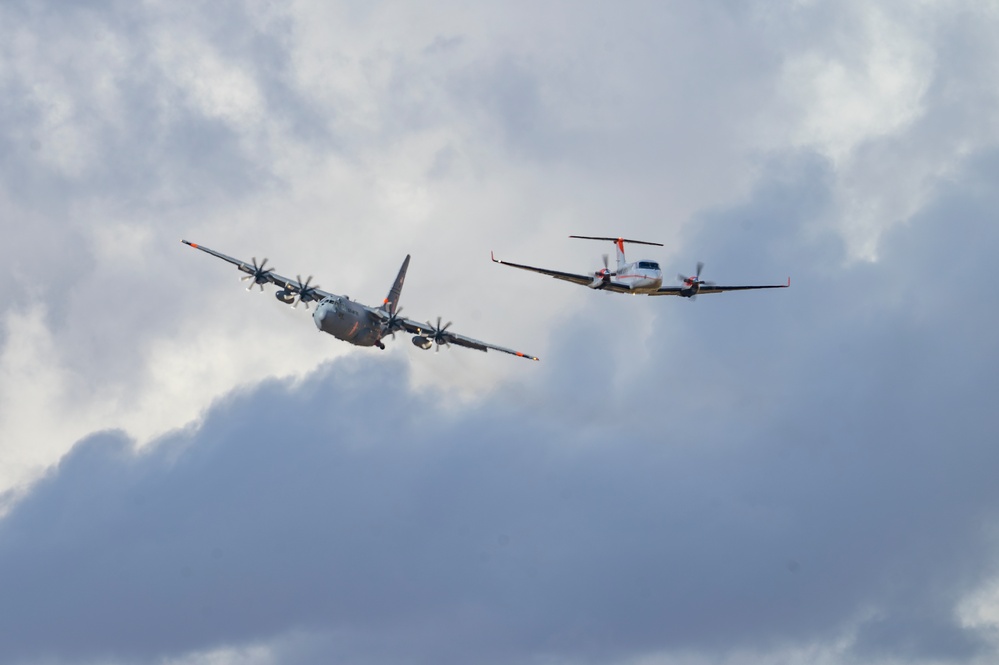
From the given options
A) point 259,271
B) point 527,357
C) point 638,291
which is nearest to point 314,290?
point 259,271

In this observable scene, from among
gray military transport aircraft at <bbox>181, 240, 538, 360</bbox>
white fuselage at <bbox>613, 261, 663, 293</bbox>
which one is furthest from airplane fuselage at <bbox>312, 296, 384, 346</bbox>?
white fuselage at <bbox>613, 261, 663, 293</bbox>

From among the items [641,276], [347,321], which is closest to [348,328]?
[347,321]

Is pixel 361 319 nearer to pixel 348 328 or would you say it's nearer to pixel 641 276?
pixel 348 328

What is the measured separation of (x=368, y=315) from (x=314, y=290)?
9228mm

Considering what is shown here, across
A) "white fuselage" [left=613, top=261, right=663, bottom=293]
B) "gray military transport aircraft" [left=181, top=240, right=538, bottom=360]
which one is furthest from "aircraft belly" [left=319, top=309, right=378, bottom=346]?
"white fuselage" [left=613, top=261, right=663, bottom=293]

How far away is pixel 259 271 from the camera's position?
19012 centimetres

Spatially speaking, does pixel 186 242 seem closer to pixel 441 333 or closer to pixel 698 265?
pixel 441 333

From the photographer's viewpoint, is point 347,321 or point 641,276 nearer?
point 641,276

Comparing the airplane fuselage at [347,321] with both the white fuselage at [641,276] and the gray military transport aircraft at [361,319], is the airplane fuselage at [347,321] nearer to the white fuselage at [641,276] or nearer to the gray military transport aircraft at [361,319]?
the gray military transport aircraft at [361,319]

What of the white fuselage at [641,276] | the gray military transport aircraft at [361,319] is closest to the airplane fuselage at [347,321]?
the gray military transport aircraft at [361,319]

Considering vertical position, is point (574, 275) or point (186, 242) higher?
point (186, 242)

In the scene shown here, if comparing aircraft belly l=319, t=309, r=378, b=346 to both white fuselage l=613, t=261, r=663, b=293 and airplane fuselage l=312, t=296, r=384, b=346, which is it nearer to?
airplane fuselage l=312, t=296, r=384, b=346

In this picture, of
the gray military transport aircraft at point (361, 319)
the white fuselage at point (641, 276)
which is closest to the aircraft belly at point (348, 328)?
the gray military transport aircraft at point (361, 319)

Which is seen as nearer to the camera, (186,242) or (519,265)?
(519,265)
